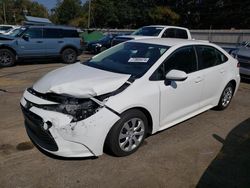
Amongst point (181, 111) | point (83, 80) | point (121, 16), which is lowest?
point (181, 111)

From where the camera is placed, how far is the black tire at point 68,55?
496 inches

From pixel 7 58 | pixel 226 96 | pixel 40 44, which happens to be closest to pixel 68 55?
pixel 40 44

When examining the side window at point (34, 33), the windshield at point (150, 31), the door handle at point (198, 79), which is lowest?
the door handle at point (198, 79)

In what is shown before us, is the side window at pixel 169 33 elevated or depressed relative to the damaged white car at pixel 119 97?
elevated

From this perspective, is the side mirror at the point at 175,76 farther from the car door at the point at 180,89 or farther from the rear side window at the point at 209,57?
the rear side window at the point at 209,57

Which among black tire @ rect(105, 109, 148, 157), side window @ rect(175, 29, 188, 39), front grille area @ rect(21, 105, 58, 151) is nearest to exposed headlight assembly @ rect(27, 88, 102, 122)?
front grille area @ rect(21, 105, 58, 151)

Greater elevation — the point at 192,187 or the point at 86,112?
the point at 86,112

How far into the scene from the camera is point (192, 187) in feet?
10.4

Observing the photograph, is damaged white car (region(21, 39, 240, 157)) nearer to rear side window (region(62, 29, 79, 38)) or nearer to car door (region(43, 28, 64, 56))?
car door (region(43, 28, 64, 56))

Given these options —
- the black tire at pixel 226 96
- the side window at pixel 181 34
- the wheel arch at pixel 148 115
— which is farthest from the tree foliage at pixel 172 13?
the wheel arch at pixel 148 115

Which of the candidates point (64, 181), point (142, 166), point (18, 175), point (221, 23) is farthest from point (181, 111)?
A: point (221, 23)

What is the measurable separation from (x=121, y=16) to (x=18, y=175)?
154ft

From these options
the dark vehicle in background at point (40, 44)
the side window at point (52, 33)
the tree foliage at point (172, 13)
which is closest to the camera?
the dark vehicle in background at point (40, 44)

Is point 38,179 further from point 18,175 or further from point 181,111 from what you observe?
point 181,111
